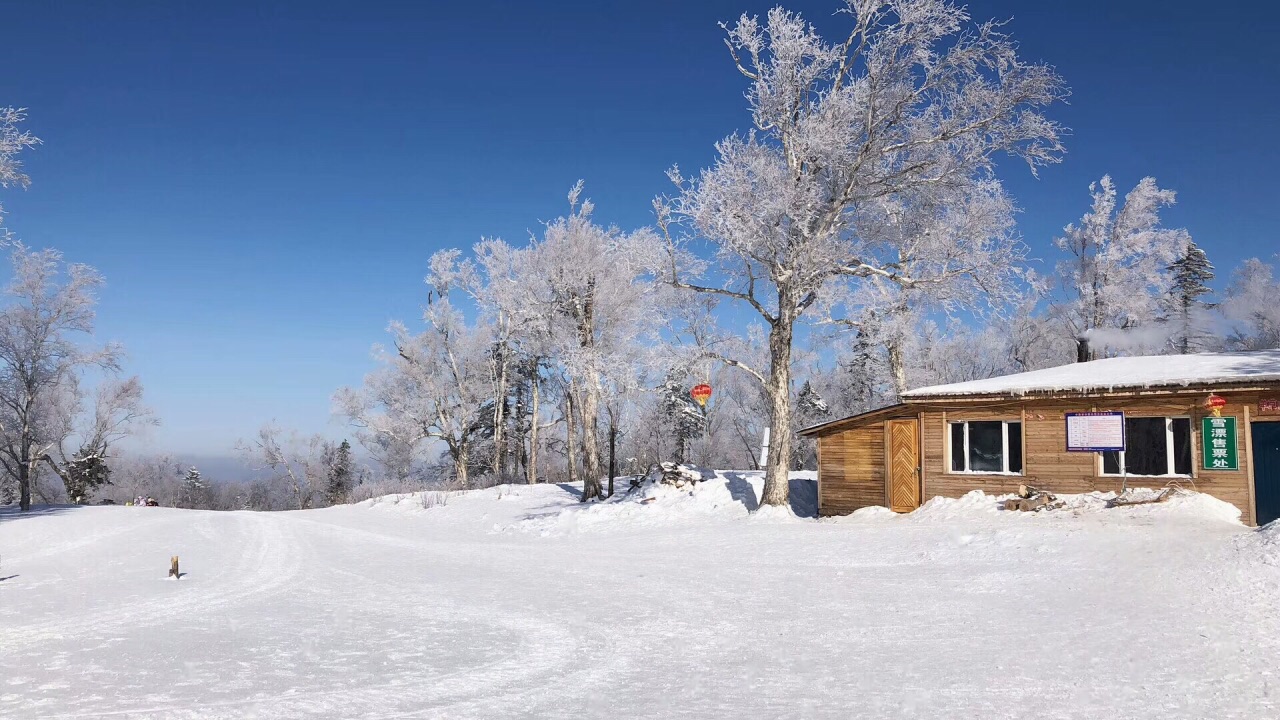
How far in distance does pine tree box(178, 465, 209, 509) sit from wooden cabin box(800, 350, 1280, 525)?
5448 centimetres

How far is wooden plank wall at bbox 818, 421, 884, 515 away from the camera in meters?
19.5

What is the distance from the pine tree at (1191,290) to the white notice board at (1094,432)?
78.4ft

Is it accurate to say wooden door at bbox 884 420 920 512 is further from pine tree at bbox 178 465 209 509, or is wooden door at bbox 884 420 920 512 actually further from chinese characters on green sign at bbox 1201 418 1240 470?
pine tree at bbox 178 465 209 509

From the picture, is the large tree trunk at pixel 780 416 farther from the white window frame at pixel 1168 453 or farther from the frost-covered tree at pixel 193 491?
the frost-covered tree at pixel 193 491

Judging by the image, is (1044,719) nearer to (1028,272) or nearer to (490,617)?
(490,617)

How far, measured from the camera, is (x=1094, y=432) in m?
16.7

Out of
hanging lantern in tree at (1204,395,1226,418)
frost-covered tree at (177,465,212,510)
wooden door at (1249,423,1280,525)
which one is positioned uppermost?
hanging lantern in tree at (1204,395,1226,418)

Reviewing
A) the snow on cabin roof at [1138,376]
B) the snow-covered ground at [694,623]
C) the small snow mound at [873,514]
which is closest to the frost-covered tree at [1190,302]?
the snow on cabin roof at [1138,376]

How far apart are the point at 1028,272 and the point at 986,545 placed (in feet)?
26.9

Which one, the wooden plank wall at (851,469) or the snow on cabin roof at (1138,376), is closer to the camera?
the snow on cabin roof at (1138,376)

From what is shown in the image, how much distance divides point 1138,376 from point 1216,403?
1535 millimetres

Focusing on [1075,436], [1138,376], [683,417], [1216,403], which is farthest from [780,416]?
[683,417]

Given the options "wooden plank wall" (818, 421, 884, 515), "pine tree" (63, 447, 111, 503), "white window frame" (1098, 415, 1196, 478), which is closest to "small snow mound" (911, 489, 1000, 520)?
"wooden plank wall" (818, 421, 884, 515)

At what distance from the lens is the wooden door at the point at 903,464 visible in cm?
1878
